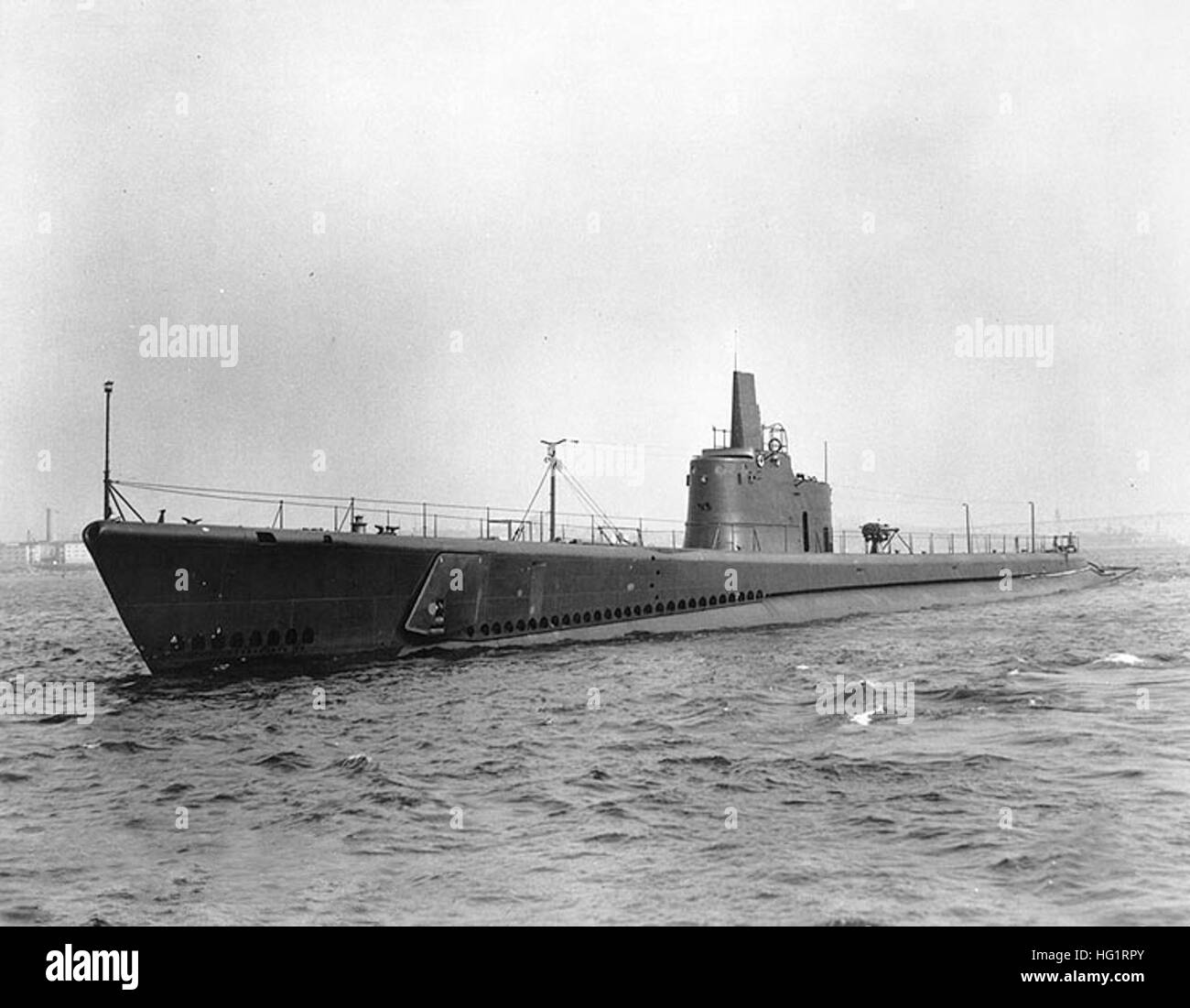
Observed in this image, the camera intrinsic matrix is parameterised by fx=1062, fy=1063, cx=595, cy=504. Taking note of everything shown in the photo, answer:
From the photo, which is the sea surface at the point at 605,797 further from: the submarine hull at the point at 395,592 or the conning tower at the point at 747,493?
the conning tower at the point at 747,493

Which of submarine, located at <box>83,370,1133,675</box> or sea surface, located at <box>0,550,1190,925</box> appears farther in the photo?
submarine, located at <box>83,370,1133,675</box>

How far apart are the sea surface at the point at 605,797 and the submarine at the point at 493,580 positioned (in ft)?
3.32

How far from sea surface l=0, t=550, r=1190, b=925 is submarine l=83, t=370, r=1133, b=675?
1013mm

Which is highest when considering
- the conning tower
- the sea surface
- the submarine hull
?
the conning tower

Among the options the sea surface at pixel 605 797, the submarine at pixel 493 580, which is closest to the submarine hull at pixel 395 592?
the submarine at pixel 493 580

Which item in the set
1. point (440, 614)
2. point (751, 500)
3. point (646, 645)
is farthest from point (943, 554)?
point (440, 614)

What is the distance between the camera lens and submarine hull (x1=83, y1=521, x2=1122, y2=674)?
1798 centimetres

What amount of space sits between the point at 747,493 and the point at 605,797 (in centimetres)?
2009

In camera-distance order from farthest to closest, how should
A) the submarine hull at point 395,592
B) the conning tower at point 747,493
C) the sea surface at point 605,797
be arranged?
the conning tower at point 747,493
the submarine hull at point 395,592
the sea surface at point 605,797

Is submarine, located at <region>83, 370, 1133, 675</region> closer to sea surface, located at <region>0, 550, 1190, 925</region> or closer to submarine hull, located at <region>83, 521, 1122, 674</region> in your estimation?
submarine hull, located at <region>83, 521, 1122, 674</region>

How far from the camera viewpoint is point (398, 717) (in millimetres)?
15391

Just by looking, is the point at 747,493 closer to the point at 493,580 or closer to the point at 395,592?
Result: the point at 493,580

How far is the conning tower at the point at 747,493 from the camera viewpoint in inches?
1172

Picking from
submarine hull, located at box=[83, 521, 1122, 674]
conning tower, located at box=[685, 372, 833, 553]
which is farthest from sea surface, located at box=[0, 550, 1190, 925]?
conning tower, located at box=[685, 372, 833, 553]
